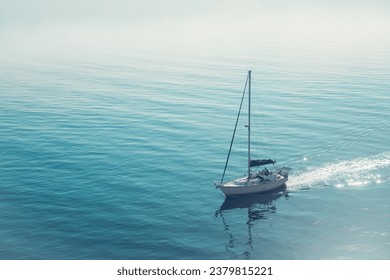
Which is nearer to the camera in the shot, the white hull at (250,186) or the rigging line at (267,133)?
the white hull at (250,186)

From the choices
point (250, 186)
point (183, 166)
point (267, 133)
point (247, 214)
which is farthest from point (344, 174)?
point (183, 166)

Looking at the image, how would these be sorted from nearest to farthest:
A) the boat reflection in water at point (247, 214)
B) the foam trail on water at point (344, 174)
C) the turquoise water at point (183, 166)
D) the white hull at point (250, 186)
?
1. the boat reflection in water at point (247, 214)
2. the turquoise water at point (183, 166)
3. the white hull at point (250, 186)
4. the foam trail on water at point (344, 174)

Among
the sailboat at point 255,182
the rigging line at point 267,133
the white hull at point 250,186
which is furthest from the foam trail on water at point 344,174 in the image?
the rigging line at point 267,133

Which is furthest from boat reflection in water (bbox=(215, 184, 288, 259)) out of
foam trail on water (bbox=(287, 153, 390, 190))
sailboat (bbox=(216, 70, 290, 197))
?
foam trail on water (bbox=(287, 153, 390, 190))

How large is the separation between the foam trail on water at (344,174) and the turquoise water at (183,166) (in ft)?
0.58

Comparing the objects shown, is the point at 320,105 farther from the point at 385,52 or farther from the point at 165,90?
the point at 385,52

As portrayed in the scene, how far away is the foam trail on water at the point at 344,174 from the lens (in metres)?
77.6

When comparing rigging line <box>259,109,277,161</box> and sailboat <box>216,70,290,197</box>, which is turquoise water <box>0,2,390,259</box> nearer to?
rigging line <box>259,109,277,161</box>

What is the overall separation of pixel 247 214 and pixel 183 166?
18.0m

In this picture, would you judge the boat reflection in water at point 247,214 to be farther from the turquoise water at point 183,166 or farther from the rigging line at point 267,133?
the rigging line at point 267,133

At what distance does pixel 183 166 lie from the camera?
276 feet

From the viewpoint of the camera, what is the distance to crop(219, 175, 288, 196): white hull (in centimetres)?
7369

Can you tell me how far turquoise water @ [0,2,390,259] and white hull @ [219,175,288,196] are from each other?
1656mm

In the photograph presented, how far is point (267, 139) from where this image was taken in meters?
96.8
